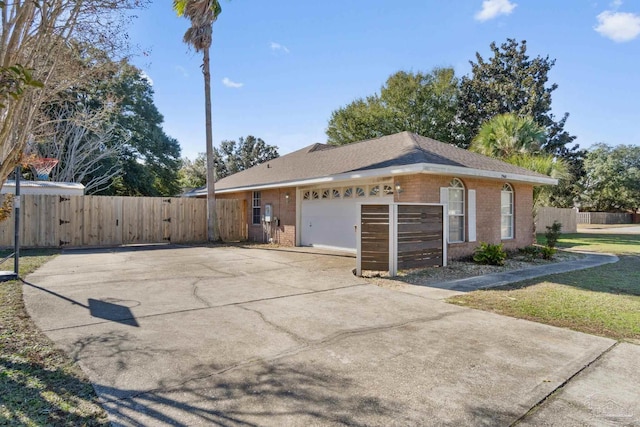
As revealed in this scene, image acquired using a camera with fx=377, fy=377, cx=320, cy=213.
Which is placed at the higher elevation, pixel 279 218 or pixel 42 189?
pixel 42 189

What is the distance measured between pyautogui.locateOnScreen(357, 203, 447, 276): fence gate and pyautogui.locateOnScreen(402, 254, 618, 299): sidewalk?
1174 mm

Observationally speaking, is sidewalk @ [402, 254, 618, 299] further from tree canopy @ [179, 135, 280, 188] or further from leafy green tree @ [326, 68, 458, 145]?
tree canopy @ [179, 135, 280, 188]

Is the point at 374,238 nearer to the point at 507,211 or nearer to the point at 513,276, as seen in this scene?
the point at 513,276

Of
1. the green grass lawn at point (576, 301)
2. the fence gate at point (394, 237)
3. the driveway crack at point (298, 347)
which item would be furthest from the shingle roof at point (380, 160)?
the driveway crack at point (298, 347)

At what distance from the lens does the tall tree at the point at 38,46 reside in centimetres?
381

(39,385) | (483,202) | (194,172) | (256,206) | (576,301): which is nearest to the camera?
(39,385)

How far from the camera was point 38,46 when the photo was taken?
4.18 m

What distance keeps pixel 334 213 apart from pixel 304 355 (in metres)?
10.2

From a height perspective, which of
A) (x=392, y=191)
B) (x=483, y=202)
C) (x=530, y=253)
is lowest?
(x=530, y=253)

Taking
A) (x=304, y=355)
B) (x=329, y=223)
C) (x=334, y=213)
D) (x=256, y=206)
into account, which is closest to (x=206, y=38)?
(x=256, y=206)

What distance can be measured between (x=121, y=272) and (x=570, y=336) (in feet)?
29.1

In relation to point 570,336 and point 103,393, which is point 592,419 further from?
point 103,393

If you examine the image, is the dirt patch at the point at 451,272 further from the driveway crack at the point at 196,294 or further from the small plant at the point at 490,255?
the driveway crack at the point at 196,294

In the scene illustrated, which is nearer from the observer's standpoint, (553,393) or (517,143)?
(553,393)
